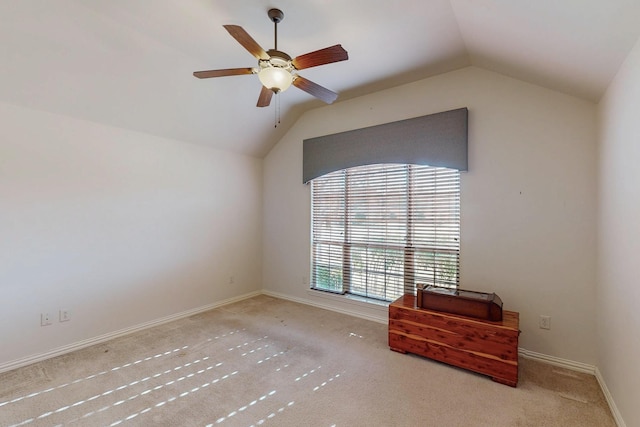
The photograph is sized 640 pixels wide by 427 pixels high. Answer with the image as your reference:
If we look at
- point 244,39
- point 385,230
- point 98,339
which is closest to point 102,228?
point 98,339

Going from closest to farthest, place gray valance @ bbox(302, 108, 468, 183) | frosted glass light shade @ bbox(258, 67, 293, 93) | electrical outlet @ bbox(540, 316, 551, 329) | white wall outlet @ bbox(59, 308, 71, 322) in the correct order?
1. frosted glass light shade @ bbox(258, 67, 293, 93)
2. electrical outlet @ bbox(540, 316, 551, 329)
3. white wall outlet @ bbox(59, 308, 71, 322)
4. gray valance @ bbox(302, 108, 468, 183)

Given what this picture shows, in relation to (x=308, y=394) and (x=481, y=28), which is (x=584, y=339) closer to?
(x=308, y=394)

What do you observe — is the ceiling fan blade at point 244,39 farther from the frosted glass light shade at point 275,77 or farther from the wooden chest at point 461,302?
the wooden chest at point 461,302

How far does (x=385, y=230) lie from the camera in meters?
3.59

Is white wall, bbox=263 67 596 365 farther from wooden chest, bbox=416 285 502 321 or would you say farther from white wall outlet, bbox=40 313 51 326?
white wall outlet, bbox=40 313 51 326

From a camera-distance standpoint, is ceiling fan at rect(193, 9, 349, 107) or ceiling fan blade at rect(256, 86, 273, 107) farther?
ceiling fan blade at rect(256, 86, 273, 107)

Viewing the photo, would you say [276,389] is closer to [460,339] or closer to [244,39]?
[460,339]

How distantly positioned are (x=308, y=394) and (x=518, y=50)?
305cm

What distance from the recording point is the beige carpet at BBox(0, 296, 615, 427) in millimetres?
1878

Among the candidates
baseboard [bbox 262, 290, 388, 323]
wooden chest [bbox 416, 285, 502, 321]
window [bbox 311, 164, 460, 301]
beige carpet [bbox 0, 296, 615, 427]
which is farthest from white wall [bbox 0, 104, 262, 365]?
wooden chest [bbox 416, 285, 502, 321]

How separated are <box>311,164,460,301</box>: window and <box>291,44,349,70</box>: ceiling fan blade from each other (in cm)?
184

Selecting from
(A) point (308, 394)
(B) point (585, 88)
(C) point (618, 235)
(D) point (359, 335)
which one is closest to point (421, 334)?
(D) point (359, 335)

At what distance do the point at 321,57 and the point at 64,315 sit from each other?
10.9ft

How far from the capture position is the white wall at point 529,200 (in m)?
2.46
